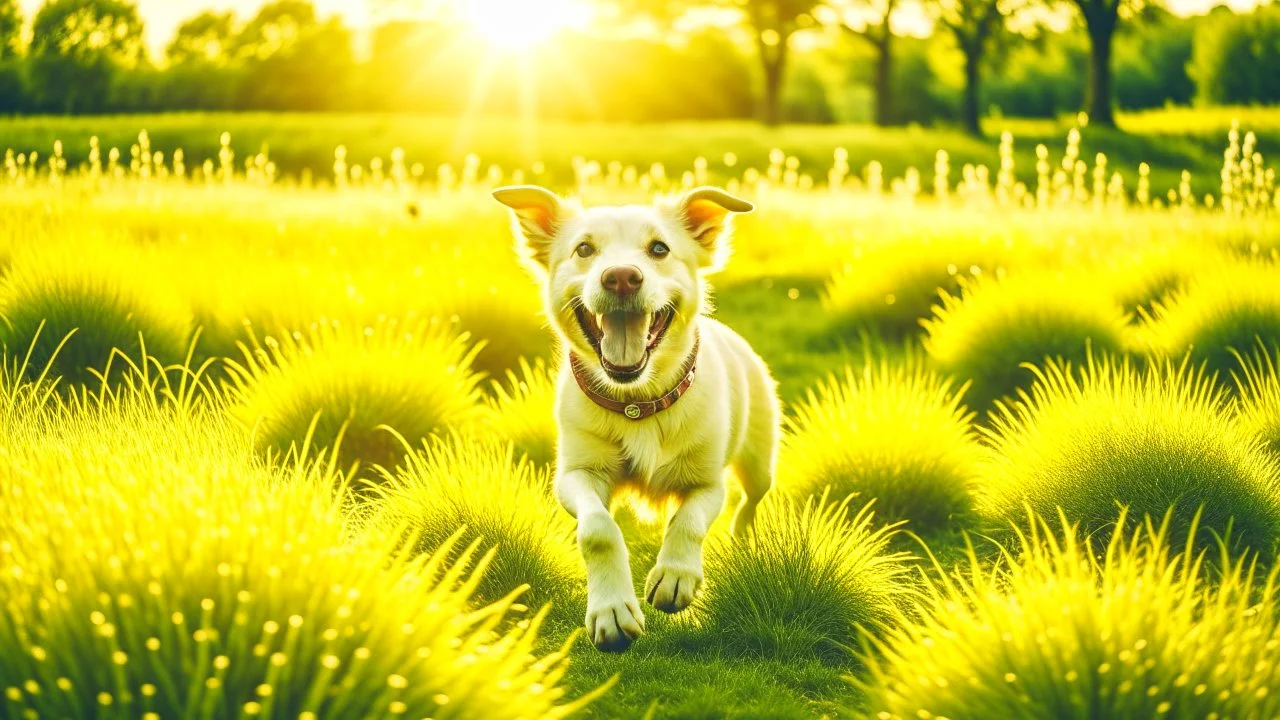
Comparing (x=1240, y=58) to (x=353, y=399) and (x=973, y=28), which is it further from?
(x=353, y=399)

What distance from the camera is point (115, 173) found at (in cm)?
1107

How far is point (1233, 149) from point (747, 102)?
137 feet

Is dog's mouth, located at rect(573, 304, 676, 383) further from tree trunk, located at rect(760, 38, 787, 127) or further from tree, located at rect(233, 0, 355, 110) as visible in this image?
tree trunk, located at rect(760, 38, 787, 127)

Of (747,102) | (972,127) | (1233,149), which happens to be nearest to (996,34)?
(972,127)

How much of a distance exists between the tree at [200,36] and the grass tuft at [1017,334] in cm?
1669

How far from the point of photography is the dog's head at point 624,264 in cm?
423

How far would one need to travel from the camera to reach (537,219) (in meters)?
5.01

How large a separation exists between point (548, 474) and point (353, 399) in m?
1.14

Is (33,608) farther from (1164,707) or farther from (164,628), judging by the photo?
(1164,707)

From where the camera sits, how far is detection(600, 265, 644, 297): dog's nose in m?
→ 4.09

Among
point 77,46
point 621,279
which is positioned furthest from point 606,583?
point 77,46

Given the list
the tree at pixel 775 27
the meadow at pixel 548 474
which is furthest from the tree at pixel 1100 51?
the meadow at pixel 548 474

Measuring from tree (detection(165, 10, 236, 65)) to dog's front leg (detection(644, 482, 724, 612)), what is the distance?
18.7 m

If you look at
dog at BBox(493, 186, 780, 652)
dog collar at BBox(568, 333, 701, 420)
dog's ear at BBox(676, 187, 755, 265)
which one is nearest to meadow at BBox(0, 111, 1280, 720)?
dog at BBox(493, 186, 780, 652)
